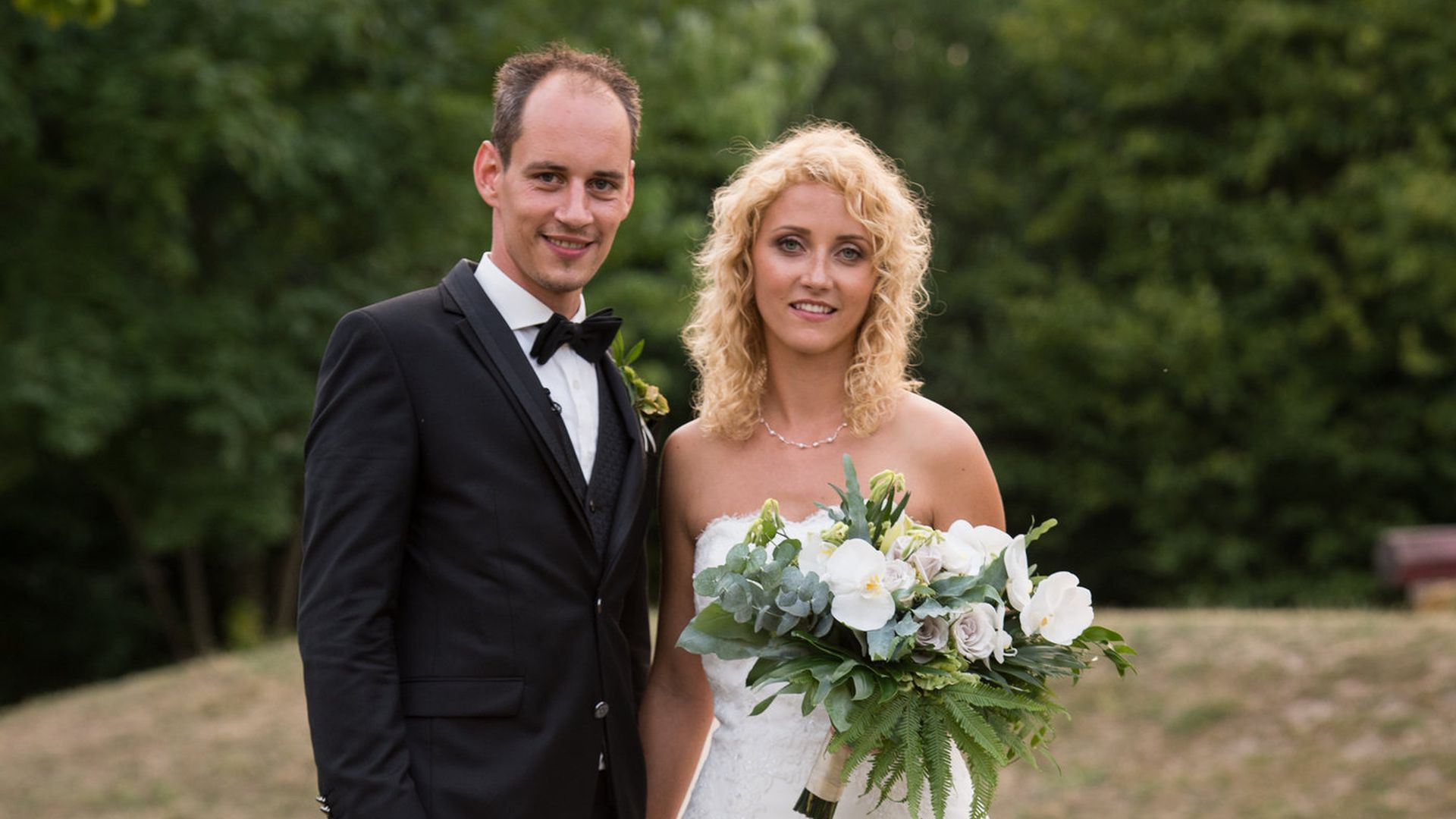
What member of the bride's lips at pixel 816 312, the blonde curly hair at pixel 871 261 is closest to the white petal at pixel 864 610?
the blonde curly hair at pixel 871 261

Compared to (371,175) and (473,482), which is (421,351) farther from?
(371,175)

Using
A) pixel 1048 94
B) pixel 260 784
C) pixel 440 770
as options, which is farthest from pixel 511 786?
pixel 1048 94

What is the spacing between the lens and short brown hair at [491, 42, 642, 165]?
323cm

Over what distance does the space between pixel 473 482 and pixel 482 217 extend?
44.0 feet

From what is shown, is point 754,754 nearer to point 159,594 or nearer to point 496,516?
point 496,516

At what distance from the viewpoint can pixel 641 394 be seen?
3.61m

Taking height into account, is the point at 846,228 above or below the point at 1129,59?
below

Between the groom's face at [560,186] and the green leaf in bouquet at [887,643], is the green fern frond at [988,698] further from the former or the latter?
the groom's face at [560,186]

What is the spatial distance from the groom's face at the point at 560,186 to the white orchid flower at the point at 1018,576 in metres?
1.05

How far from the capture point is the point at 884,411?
12.1 ft

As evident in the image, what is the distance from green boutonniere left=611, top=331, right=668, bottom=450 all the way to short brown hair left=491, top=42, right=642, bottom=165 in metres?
0.54

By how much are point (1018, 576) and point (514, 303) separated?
1215 millimetres

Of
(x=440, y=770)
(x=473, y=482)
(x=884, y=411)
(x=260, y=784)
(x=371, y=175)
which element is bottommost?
(x=260, y=784)

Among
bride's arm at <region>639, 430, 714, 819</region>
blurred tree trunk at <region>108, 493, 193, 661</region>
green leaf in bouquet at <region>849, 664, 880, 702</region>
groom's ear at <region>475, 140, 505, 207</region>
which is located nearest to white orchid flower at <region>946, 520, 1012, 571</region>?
green leaf in bouquet at <region>849, 664, 880, 702</region>
